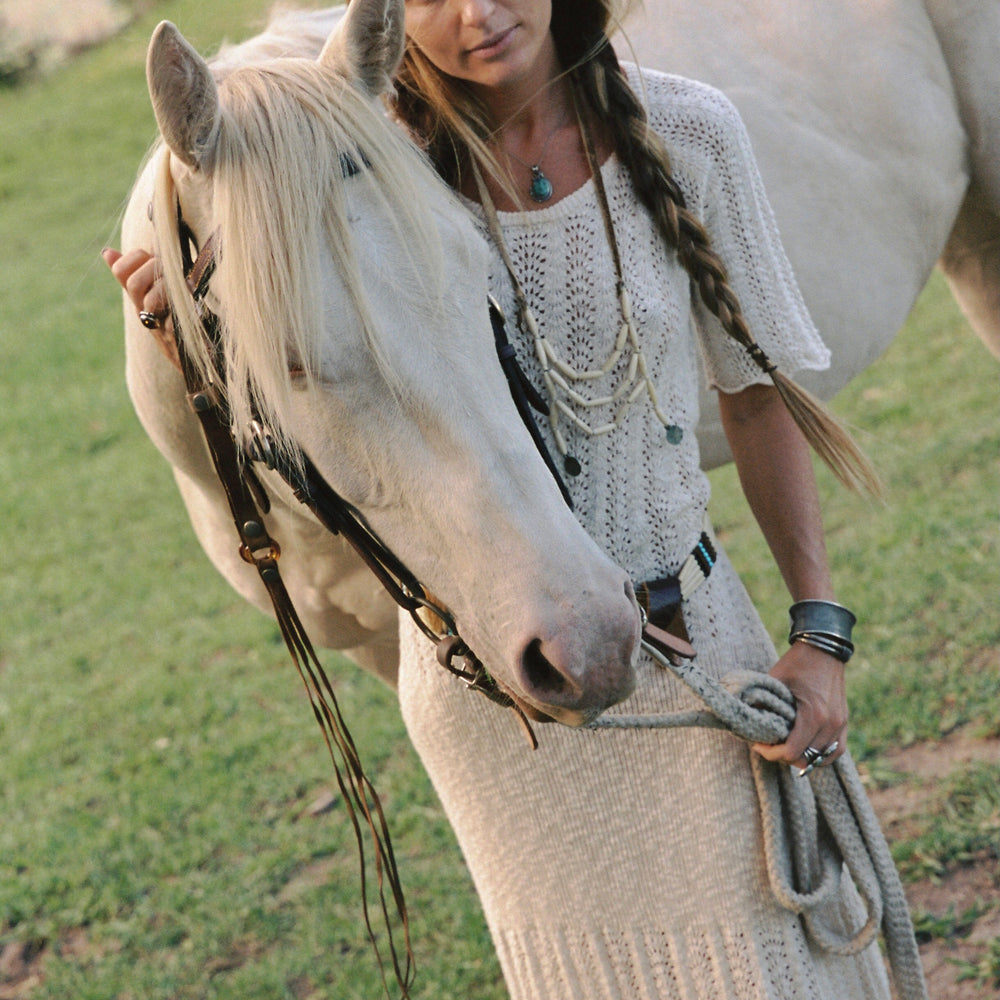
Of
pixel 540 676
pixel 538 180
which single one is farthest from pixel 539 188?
pixel 540 676

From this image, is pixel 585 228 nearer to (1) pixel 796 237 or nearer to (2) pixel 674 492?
(2) pixel 674 492

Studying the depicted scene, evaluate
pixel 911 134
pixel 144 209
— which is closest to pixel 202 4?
pixel 144 209

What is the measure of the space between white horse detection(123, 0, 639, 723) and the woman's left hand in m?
0.33

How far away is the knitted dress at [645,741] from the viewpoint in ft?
4.20

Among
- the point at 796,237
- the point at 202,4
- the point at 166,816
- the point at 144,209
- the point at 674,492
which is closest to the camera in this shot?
the point at 674,492

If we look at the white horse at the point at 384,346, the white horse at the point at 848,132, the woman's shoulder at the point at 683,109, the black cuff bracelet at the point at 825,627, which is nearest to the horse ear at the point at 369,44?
the white horse at the point at 384,346

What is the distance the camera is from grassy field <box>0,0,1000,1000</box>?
2.52 meters

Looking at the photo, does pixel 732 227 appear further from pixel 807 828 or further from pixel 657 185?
pixel 807 828

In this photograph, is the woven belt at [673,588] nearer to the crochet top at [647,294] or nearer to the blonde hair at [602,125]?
the crochet top at [647,294]

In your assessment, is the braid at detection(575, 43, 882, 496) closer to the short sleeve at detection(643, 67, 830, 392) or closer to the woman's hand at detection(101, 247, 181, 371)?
the short sleeve at detection(643, 67, 830, 392)

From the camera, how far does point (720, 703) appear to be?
123cm

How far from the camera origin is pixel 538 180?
127cm

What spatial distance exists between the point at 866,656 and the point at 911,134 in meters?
1.34

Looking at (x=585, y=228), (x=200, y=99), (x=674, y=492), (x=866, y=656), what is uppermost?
(x=200, y=99)
